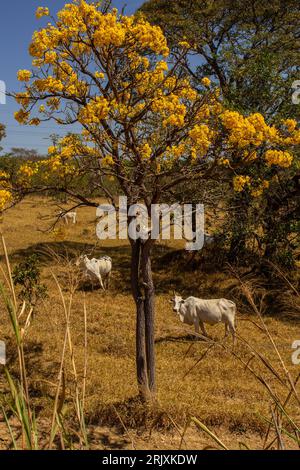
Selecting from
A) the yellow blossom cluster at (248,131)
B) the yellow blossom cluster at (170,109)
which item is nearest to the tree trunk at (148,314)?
the yellow blossom cluster at (170,109)

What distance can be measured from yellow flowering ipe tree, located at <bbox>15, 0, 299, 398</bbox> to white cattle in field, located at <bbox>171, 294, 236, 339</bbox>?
330 centimetres

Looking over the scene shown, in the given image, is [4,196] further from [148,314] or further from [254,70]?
[254,70]

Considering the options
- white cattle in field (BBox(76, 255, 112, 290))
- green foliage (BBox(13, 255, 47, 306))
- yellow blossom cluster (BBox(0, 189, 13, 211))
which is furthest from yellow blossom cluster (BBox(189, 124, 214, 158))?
white cattle in field (BBox(76, 255, 112, 290))

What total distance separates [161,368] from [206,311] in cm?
230

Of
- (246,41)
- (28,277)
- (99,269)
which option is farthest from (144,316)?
(246,41)

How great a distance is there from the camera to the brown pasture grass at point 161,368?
7095mm

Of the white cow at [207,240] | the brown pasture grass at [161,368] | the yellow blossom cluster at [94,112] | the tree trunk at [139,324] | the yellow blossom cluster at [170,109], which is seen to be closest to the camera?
the brown pasture grass at [161,368]

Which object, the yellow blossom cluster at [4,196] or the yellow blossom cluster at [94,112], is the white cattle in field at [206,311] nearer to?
the yellow blossom cluster at [4,196]

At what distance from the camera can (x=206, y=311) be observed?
37.9ft

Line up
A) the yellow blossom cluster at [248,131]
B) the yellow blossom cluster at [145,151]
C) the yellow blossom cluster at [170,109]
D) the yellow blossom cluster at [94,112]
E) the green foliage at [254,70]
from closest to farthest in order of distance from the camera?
1. the yellow blossom cluster at [248,131]
2. the yellow blossom cluster at [94,112]
3. the yellow blossom cluster at [170,109]
4. the yellow blossom cluster at [145,151]
5. the green foliage at [254,70]

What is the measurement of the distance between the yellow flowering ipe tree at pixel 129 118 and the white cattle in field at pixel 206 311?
3.30 m

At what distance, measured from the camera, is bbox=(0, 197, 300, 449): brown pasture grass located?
7.09 metres

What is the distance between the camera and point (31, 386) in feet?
28.2
